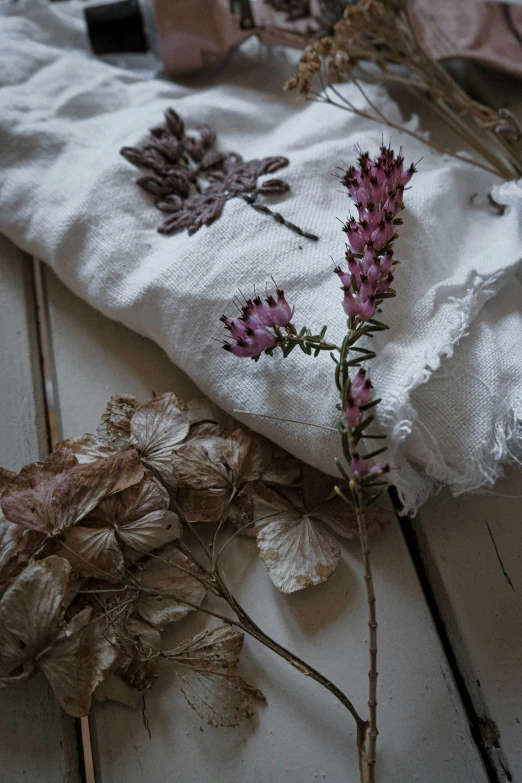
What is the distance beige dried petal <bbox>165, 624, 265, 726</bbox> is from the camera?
438mm

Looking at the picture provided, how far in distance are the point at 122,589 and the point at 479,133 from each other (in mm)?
578

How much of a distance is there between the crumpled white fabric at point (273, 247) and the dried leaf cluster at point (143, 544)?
1.6 inches

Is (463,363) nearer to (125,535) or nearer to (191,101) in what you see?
(125,535)

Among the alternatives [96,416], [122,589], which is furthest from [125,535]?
[96,416]

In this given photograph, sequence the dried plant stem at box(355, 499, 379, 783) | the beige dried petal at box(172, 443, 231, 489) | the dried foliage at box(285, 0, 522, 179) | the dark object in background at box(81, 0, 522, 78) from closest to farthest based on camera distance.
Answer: the dried plant stem at box(355, 499, 379, 783) → the beige dried petal at box(172, 443, 231, 489) → the dried foliage at box(285, 0, 522, 179) → the dark object in background at box(81, 0, 522, 78)

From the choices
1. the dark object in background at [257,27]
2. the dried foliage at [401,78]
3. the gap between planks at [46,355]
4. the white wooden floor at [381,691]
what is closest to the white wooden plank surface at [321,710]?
the white wooden floor at [381,691]

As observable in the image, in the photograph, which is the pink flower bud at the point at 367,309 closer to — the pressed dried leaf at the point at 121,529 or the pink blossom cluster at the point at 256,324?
the pink blossom cluster at the point at 256,324

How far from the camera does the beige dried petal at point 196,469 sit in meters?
0.49

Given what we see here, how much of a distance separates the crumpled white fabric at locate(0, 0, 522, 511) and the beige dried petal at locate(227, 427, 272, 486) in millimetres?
13

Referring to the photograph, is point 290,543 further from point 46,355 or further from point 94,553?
point 46,355

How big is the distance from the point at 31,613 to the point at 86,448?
126 mm

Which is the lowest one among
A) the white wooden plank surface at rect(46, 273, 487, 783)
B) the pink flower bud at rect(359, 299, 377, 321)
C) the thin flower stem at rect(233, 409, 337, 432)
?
the white wooden plank surface at rect(46, 273, 487, 783)

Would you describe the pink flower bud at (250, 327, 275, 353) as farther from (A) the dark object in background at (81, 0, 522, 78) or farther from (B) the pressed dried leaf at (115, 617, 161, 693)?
(A) the dark object in background at (81, 0, 522, 78)

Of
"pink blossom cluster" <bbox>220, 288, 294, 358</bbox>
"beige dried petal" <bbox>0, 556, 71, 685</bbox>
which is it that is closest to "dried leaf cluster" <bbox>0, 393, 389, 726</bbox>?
"beige dried petal" <bbox>0, 556, 71, 685</bbox>
